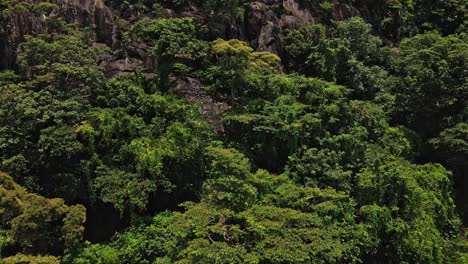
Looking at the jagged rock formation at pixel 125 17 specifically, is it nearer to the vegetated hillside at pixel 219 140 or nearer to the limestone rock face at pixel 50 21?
the limestone rock face at pixel 50 21

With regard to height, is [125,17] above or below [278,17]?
below

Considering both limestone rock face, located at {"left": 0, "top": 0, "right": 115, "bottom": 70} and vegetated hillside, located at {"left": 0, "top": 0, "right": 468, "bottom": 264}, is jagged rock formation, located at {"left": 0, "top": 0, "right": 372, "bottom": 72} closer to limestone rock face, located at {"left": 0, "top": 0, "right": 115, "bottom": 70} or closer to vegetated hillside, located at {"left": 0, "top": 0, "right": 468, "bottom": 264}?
limestone rock face, located at {"left": 0, "top": 0, "right": 115, "bottom": 70}

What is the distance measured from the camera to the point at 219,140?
78.9ft

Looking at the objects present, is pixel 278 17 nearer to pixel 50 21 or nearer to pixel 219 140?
pixel 219 140

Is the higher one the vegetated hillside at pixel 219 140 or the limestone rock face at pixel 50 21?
the limestone rock face at pixel 50 21

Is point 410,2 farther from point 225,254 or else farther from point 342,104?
point 225,254

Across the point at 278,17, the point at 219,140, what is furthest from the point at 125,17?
the point at 219,140

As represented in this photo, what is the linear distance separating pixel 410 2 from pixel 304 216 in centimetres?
3048

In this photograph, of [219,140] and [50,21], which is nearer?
[219,140]

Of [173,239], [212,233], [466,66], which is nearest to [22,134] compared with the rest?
[173,239]

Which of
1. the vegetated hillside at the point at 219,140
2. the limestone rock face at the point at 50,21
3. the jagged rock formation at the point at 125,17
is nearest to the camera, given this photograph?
the vegetated hillside at the point at 219,140

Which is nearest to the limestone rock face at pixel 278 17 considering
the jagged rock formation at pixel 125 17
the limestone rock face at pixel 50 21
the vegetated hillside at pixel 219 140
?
the jagged rock formation at pixel 125 17

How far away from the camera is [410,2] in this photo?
41.4 meters

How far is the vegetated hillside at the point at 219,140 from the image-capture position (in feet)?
59.3
